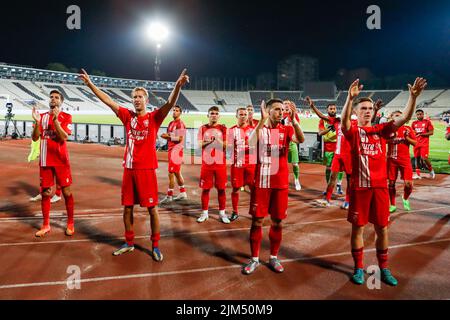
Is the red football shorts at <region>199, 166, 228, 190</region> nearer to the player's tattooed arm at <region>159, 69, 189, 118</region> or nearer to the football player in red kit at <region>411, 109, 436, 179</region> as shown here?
the player's tattooed arm at <region>159, 69, 189, 118</region>

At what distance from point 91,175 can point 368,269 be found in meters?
9.27

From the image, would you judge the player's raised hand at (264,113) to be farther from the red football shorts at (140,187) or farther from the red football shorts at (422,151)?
the red football shorts at (422,151)

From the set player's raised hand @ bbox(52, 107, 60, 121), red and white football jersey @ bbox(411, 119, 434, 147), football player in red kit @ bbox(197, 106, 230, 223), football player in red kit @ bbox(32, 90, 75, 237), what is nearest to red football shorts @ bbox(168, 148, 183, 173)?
football player in red kit @ bbox(197, 106, 230, 223)

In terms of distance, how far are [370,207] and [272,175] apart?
1258 millimetres

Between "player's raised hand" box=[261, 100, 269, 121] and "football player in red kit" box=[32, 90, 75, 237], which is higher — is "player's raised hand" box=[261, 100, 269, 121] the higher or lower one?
the higher one

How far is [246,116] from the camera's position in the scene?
694cm

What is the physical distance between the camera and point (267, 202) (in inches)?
173

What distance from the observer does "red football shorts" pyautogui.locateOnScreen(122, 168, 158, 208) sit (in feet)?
15.6

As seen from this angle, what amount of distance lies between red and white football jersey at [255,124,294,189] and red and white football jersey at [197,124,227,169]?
2172 millimetres

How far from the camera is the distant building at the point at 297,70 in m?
126

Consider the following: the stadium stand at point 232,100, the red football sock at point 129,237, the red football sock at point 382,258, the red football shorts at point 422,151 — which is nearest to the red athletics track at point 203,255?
the red football sock at point 129,237

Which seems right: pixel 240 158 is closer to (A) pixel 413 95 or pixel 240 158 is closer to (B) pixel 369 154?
(B) pixel 369 154

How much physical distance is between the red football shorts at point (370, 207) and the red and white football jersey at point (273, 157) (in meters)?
0.90
